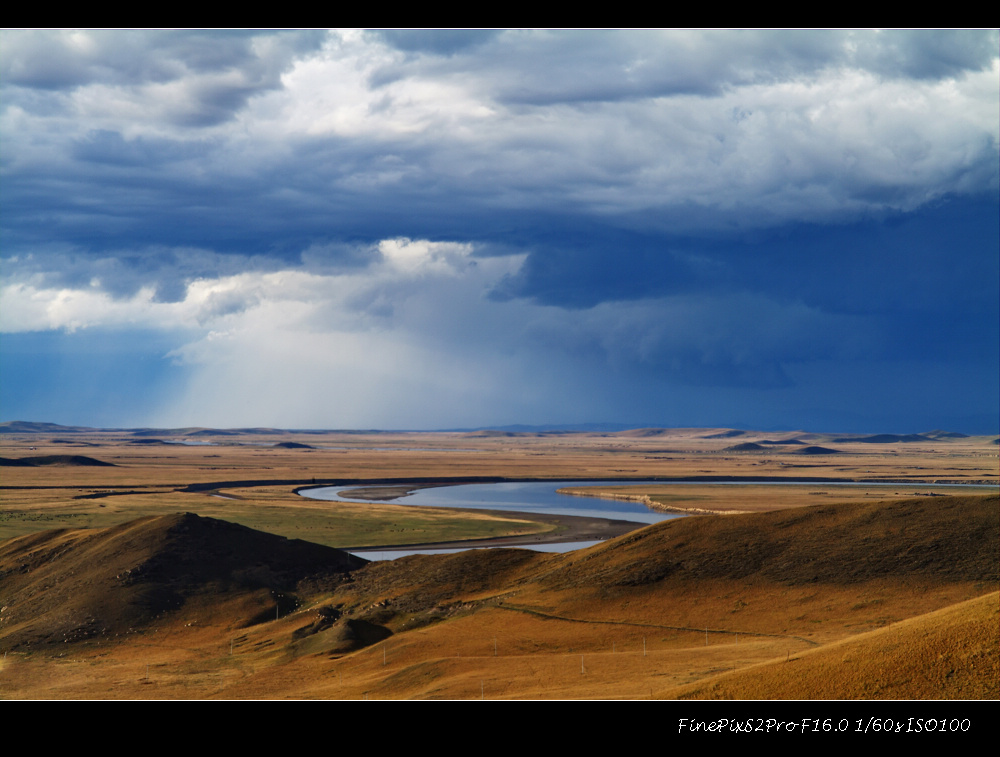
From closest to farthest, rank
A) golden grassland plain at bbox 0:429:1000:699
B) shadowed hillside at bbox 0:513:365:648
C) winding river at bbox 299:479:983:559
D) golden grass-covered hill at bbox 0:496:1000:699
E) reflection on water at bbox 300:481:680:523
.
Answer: golden grassland plain at bbox 0:429:1000:699 → golden grass-covered hill at bbox 0:496:1000:699 → shadowed hillside at bbox 0:513:365:648 → winding river at bbox 299:479:983:559 → reflection on water at bbox 300:481:680:523

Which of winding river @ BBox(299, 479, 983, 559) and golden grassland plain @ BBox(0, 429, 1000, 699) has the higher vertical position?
golden grassland plain @ BBox(0, 429, 1000, 699)

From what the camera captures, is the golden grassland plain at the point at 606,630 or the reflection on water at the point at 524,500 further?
the reflection on water at the point at 524,500

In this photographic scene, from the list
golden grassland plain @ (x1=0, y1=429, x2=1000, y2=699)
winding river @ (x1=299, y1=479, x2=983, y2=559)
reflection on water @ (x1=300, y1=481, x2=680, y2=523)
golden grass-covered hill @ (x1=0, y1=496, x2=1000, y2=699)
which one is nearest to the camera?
golden grassland plain @ (x1=0, y1=429, x2=1000, y2=699)

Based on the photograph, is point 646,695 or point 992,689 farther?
point 646,695

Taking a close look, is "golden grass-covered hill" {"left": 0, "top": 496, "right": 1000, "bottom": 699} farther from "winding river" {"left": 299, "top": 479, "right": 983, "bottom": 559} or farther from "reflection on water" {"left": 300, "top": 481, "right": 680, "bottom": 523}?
"reflection on water" {"left": 300, "top": 481, "right": 680, "bottom": 523}

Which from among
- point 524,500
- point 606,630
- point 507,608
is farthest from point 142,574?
point 524,500

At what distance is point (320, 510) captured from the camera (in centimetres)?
12069

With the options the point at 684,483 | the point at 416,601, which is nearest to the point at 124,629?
the point at 416,601

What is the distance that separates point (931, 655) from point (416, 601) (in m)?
38.7

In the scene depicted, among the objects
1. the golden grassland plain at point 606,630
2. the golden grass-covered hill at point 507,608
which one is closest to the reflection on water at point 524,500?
the golden grassland plain at point 606,630

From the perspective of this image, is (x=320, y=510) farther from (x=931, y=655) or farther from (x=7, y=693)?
(x=931, y=655)

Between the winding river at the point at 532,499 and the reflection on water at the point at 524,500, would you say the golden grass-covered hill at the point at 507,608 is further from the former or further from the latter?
the reflection on water at the point at 524,500

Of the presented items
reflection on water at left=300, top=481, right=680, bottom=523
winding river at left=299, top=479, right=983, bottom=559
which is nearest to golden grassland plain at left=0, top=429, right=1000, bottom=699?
winding river at left=299, top=479, right=983, bottom=559

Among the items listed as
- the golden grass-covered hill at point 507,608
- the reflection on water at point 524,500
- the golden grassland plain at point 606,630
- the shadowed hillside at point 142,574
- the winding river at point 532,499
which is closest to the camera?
the golden grassland plain at point 606,630
